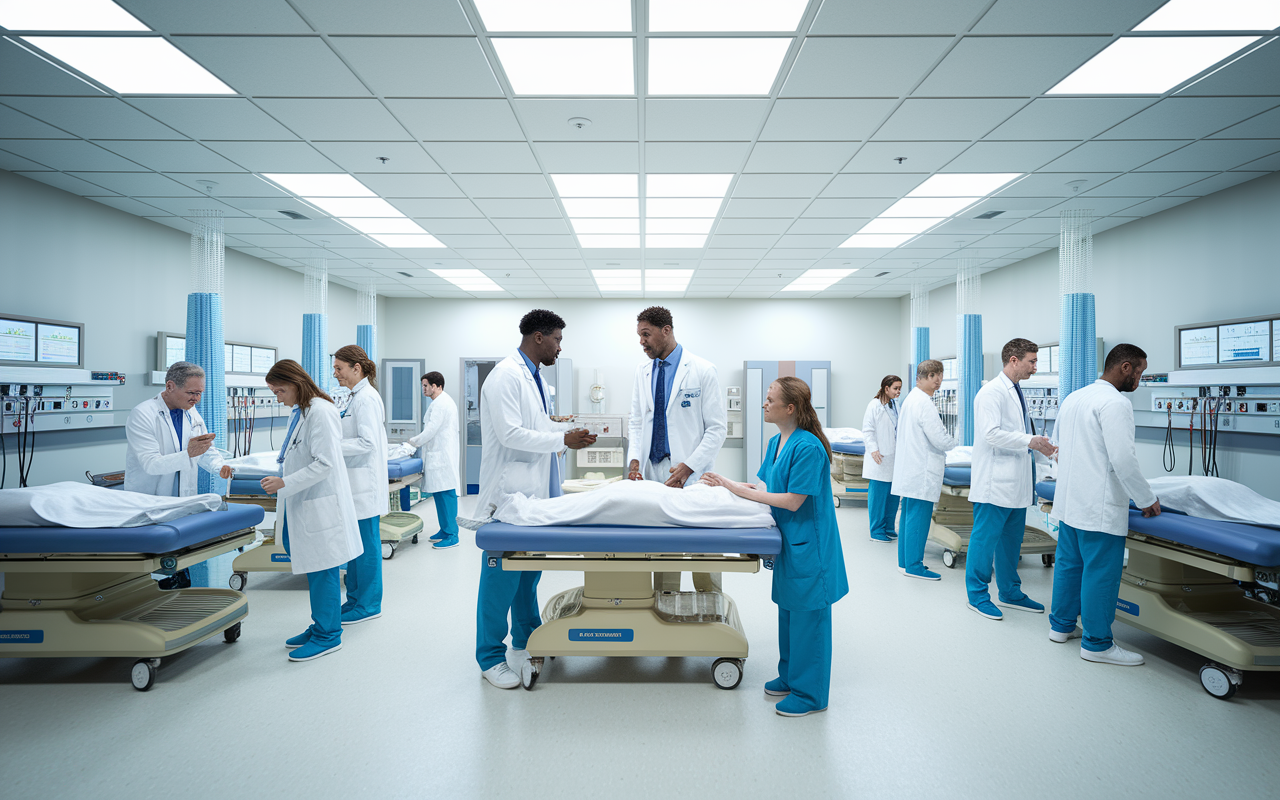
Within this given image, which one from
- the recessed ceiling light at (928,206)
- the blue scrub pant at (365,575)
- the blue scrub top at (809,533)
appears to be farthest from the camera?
the recessed ceiling light at (928,206)

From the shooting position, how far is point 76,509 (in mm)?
3049

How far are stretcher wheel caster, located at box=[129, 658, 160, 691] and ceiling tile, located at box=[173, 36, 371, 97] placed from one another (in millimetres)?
3155

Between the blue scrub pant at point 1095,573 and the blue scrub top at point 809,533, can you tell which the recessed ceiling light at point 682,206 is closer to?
the blue scrub top at point 809,533

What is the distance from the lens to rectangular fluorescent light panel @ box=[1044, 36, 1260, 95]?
3.06m

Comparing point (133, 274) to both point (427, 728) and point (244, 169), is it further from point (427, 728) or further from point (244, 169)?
point (427, 728)

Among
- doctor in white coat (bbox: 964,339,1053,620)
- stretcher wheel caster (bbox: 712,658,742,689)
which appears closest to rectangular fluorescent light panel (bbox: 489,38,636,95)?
doctor in white coat (bbox: 964,339,1053,620)

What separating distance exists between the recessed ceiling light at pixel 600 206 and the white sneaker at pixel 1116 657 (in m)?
4.64

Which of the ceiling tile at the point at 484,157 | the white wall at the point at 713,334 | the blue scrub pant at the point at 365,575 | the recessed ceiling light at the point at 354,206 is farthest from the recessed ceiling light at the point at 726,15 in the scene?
the white wall at the point at 713,334

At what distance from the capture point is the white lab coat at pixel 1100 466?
3197 mm

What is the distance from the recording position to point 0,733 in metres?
2.66

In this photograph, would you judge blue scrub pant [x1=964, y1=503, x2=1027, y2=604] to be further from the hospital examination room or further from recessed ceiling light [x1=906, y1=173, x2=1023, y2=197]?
recessed ceiling light [x1=906, y1=173, x2=1023, y2=197]

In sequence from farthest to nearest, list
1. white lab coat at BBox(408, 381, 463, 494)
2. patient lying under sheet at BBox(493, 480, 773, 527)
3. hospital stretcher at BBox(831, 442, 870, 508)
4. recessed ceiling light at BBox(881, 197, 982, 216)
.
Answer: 1. hospital stretcher at BBox(831, 442, 870, 508)
2. white lab coat at BBox(408, 381, 463, 494)
3. recessed ceiling light at BBox(881, 197, 982, 216)
4. patient lying under sheet at BBox(493, 480, 773, 527)

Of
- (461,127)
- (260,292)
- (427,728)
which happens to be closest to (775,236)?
(461,127)

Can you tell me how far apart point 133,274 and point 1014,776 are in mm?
8002
